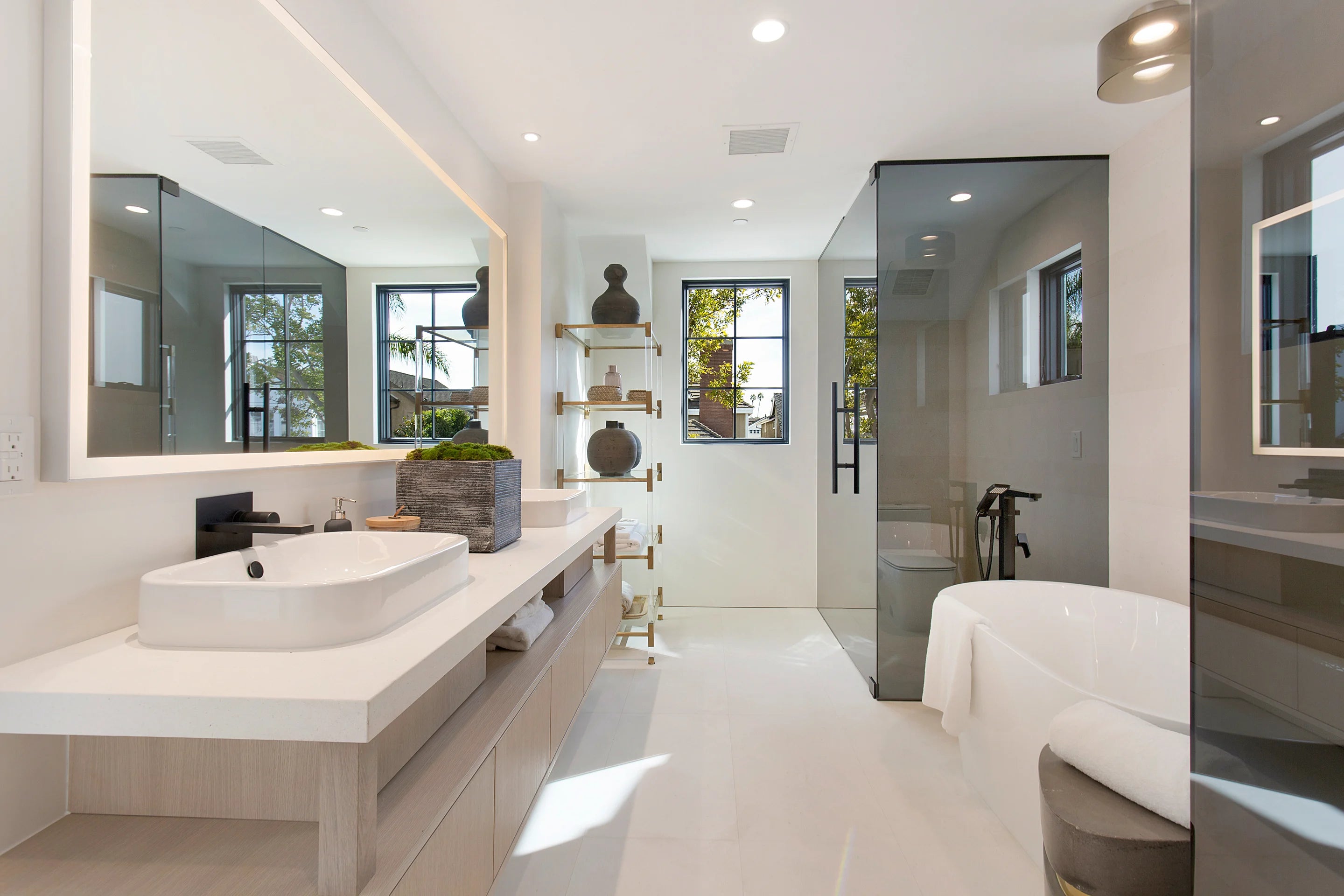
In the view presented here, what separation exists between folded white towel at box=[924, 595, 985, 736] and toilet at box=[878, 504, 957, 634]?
1.80 feet

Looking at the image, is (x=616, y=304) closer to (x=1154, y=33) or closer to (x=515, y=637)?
(x=515, y=637)

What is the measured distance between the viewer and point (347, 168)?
167 cm

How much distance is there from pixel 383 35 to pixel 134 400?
4.46 feet

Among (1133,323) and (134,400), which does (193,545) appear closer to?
(134,400)

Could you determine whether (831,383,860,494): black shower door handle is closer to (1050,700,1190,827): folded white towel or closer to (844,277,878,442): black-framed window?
(844,277,878,442): black-framed window

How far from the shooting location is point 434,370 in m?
2.09

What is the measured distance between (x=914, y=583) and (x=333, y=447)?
7.74 feet

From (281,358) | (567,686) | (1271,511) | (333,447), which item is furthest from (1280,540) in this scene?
(333,447)

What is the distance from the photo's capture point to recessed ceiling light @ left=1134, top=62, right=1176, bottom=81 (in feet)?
6.07

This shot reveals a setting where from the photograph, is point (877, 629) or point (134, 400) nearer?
point (134, 400)

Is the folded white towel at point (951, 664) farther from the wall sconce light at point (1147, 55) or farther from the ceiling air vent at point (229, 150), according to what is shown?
the ceiling air vent at point (229, 150)

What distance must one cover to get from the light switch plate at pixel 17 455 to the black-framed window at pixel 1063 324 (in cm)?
309

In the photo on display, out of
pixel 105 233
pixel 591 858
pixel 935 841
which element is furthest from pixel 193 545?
pixel 935 841

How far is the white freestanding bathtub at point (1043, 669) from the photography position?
1724 mm
